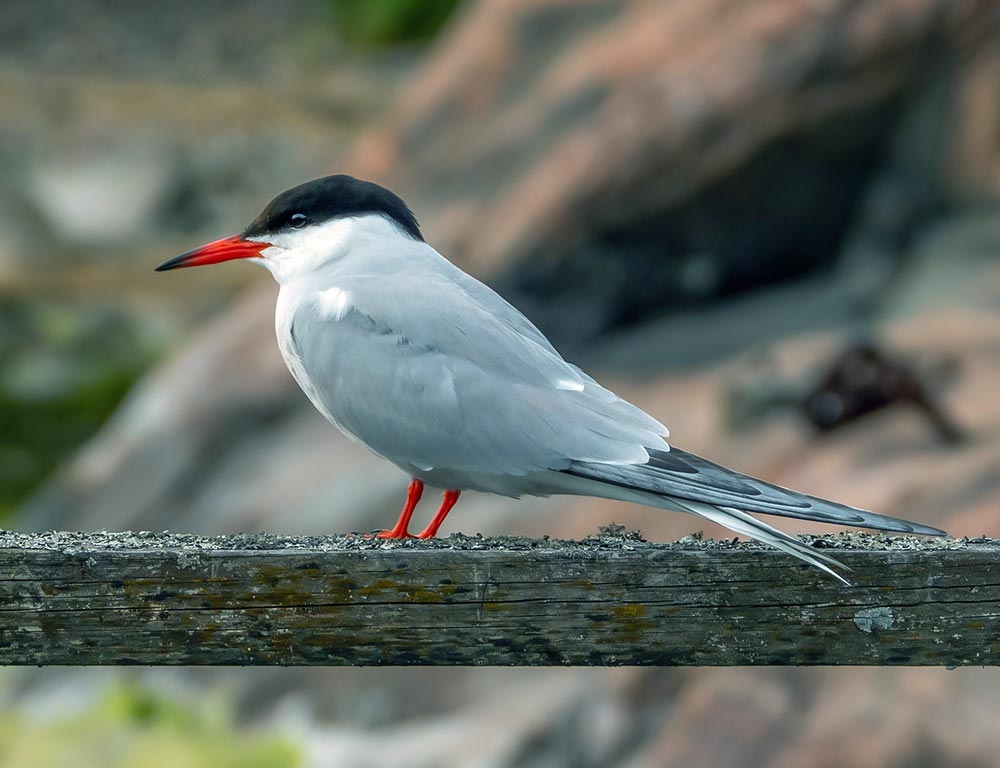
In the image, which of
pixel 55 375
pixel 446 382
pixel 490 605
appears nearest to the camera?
pixel 490 605

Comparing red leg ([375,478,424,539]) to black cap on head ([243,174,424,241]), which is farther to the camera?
black cap on head ([243,174,424,241])

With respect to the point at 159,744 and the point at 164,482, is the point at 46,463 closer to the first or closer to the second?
the point at 164,482

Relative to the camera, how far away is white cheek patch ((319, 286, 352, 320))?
2750mm

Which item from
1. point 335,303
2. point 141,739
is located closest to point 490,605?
point 335,303

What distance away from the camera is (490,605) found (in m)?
2.00

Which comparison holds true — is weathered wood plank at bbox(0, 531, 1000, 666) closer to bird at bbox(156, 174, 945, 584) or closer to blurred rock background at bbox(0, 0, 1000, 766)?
bird at bbox(156, 174, 945, 584)

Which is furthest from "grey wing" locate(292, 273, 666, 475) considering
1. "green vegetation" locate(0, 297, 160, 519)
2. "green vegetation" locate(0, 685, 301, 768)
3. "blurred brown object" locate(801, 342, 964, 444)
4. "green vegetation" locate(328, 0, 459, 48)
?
"green vegetation" locate(328, 0, 459, 48)

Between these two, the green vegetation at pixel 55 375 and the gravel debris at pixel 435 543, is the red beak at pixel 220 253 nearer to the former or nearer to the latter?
the gravel debris at pixel 435 543

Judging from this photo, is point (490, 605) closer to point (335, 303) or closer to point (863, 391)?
point (335, 303)

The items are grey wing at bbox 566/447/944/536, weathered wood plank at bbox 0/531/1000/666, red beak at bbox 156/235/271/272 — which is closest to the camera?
grey wing at bbox 566/447/944/536

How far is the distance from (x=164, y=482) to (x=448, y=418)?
190 inches

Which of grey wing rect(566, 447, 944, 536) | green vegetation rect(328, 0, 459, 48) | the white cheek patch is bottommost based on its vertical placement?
grey wing rect(566, 447, 944, 536)

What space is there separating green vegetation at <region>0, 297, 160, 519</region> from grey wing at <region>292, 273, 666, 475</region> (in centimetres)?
725

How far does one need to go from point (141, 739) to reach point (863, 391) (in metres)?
3.14
